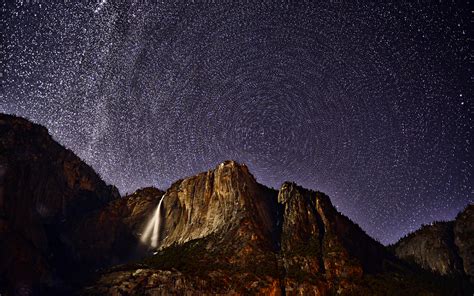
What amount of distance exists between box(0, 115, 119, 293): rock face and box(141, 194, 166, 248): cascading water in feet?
96.8

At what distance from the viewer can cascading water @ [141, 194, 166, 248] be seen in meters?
162

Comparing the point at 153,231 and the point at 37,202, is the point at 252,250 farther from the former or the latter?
the point at 37,202

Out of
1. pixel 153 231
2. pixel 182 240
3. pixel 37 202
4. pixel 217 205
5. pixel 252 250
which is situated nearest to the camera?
pixel 252 250

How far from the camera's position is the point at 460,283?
177125 millimetres

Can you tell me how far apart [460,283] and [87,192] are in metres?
189

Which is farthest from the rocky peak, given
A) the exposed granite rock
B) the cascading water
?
the exposed granite rock

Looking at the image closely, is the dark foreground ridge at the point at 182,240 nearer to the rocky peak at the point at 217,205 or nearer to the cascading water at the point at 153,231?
the rocky peak at the point at 217,205

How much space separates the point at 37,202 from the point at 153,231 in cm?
4979

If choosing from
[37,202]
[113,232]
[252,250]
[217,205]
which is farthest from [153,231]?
[252,250]

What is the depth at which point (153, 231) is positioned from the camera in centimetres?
16700

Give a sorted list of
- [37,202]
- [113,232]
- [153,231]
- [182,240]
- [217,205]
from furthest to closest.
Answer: [153,231]
[113,232]
[217,205]
[37,202]
[182,240]

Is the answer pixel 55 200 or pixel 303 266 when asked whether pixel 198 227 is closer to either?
pixel 303 266

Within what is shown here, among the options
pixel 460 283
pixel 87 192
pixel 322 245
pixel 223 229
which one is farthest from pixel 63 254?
pixel 460 283

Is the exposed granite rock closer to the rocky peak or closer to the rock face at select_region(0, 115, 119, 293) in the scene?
the rock face at select_region(0, 115, 119, 293)
